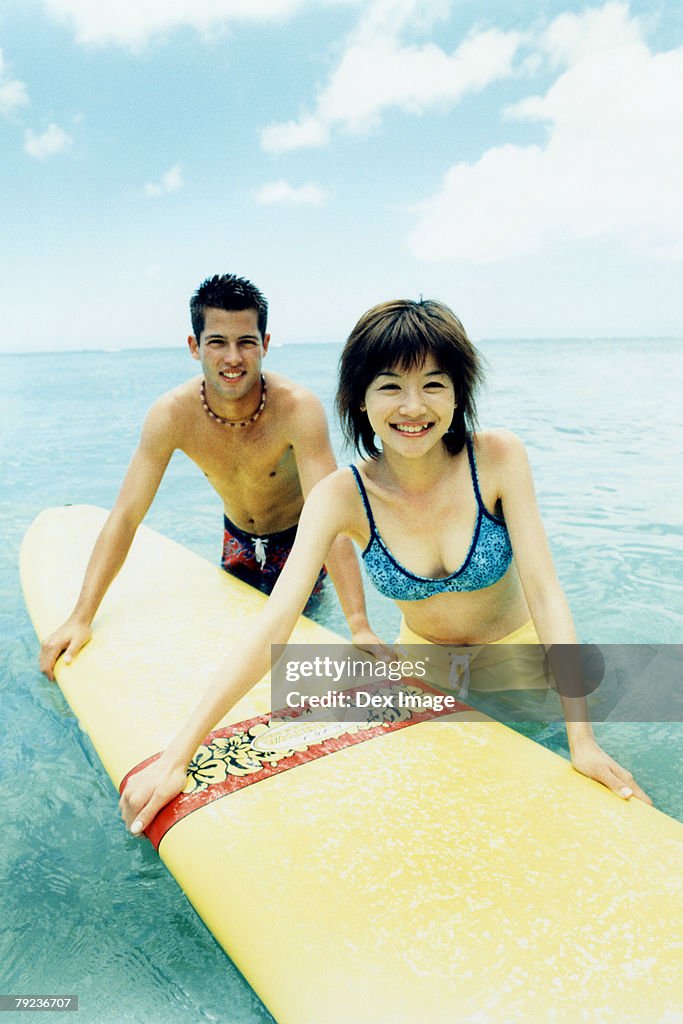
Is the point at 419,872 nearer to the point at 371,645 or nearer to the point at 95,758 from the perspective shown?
the point at 371,645

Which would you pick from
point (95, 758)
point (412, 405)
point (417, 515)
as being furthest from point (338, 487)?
point (95, 758)

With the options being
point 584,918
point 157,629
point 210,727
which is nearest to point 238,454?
point 157,629

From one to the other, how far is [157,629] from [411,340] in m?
1.44

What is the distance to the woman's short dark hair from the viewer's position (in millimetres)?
1599

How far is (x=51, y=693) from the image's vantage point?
2949mm

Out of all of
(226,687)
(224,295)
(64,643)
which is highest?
(224,295)

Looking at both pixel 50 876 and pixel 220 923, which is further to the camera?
pixel 50 876

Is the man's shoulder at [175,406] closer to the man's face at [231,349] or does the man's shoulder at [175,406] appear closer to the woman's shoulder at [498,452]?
the man's face at [231,349]

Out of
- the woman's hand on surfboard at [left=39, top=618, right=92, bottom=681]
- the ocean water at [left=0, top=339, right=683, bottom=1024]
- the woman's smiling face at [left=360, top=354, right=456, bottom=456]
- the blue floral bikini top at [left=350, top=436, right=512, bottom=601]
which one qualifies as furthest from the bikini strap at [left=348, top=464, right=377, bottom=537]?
the woman's hand on surfboard at [left=39, top=618, right=92, bottom=681]

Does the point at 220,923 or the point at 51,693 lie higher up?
the point at 220,923

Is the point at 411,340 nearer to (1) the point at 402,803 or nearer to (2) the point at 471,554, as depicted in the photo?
(2) the point at 471,554

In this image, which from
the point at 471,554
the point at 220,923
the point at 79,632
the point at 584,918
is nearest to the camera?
the point at 584,918

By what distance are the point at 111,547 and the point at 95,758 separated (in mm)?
709

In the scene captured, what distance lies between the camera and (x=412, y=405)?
1622mm
